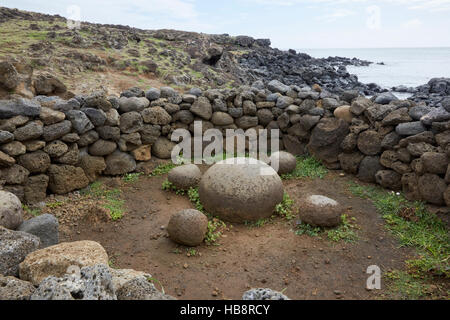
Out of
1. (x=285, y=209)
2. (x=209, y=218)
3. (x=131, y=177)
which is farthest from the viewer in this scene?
(x=131, y=177)

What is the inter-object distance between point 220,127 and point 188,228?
4.18 m

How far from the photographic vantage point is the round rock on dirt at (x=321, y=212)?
5.62m

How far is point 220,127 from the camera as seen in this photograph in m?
8.88

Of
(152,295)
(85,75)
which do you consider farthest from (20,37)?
(152,295)

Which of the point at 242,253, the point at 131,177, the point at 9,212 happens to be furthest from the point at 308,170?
the point at 9,212

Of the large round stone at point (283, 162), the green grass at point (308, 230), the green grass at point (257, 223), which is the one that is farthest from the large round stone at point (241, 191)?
the large round stone at point (283, 162)

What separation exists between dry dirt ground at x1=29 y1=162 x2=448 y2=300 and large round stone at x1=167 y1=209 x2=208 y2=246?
17 centimetres

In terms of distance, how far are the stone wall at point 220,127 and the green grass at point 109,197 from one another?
0.20m

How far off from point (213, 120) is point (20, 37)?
36.3ft

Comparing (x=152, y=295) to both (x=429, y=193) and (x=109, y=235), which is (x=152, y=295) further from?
(x=429, y=193)

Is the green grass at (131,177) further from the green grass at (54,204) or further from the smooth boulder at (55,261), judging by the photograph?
the smooth boulder at (55,261)

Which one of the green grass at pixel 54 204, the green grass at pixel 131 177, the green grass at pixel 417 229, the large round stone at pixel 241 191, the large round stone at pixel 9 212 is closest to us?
the large round stone at pixel 9 212

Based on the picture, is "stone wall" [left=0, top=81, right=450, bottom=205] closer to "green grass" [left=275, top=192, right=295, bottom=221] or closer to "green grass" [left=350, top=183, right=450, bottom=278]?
"green grass" [left=350, top=183, right=450, bottom=278]

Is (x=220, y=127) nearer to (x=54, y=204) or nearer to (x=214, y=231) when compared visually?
(x=214, y=231)
